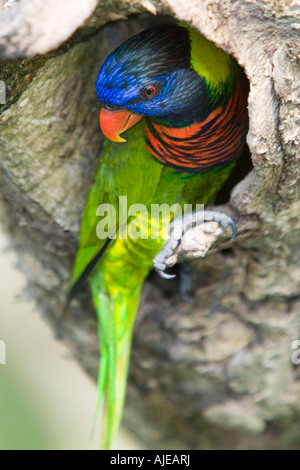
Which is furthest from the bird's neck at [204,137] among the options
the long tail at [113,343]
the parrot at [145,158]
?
the long tail at [113,343]

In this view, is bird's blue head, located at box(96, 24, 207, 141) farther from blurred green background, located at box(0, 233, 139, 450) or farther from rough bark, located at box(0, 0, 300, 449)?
blurred green background, located at box(0, 233, 139, 450)

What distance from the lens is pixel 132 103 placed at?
1692 mm

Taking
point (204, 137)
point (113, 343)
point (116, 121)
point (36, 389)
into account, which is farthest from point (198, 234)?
point (36, 389)

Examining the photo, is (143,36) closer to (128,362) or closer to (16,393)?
(128,362)

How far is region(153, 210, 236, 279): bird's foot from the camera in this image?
5.86 ft

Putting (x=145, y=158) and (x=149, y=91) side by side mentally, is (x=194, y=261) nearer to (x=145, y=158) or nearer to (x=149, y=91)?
(x=145, y=158)

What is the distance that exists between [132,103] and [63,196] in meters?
0.59

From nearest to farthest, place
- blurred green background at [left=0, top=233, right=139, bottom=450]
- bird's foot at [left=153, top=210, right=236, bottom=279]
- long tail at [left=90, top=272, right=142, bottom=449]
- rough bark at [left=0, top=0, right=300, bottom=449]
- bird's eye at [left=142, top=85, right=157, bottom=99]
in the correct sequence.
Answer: rough bark at [left=0, top=0, right=300, bottom=449], bird's eye at [left=142, top=85, right=157, bottom=99], bird's foot at [left=153, top=210, right=236, bottom=279], long tail at [left=90, top=272, right=142, bottom=449], blurred green background at [left=0, top=233, right=139, bottom=450]

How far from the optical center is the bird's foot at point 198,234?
1.79 metres

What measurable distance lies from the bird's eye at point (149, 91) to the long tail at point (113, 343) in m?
0.96

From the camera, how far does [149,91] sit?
5.52ft

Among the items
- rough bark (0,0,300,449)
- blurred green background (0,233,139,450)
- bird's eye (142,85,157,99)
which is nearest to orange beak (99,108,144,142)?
bird's eye (142,85,157,99)

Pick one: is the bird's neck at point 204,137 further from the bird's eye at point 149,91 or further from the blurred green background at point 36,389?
the blurred green background at point 36,389

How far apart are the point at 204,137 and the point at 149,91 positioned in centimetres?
31
